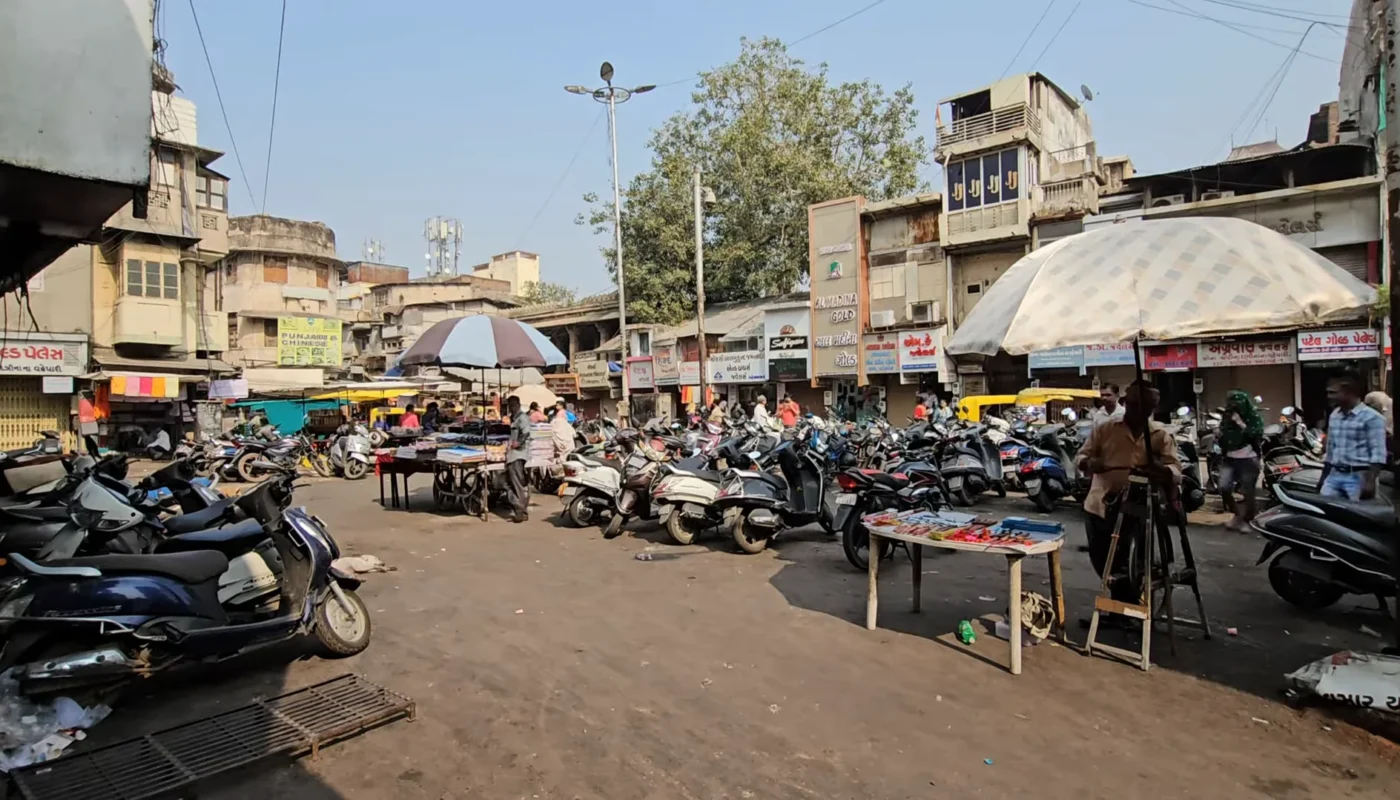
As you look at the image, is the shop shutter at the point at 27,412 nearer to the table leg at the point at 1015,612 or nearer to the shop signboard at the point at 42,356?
the shop signboard at the point at 42,356

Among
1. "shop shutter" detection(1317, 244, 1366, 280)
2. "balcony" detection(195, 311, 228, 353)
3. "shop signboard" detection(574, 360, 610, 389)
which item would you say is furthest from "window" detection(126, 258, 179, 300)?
"shop shutter" detection(1317, 244, 1366, 280)

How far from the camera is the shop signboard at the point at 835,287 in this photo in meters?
28.9

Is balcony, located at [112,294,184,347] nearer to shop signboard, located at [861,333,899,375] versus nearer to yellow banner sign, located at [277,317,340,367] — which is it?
yellow banner sign, located at [277,317,340,367]

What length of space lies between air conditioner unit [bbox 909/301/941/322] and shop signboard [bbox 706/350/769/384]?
600 centimetres

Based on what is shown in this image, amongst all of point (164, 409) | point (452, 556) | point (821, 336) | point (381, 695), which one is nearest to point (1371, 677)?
point (381, 695)

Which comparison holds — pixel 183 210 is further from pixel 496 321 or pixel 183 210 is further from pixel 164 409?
pixel 496 321

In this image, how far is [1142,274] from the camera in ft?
14.2

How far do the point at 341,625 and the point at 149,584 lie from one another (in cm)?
115

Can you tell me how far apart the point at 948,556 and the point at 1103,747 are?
4389 millimetres

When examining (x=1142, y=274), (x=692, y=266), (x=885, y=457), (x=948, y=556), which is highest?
(x=692, y=266)

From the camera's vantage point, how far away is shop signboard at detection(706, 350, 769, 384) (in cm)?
A: 3109

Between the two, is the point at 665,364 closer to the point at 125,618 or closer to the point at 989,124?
the point at 989,124

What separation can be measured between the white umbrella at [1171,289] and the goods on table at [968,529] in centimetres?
114

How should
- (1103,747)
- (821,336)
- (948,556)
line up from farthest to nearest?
(821,336) < (948,556) < (1103,747)
